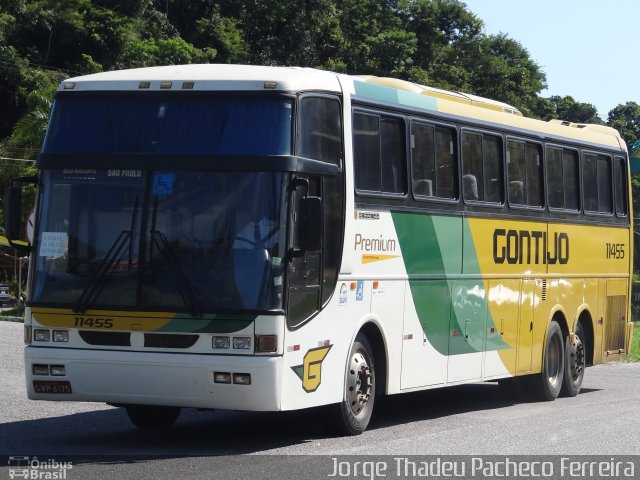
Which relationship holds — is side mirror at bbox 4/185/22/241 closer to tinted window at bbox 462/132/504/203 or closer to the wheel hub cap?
the wheel hub cap

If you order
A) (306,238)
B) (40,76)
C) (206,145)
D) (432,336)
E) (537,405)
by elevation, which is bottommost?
(537,405)

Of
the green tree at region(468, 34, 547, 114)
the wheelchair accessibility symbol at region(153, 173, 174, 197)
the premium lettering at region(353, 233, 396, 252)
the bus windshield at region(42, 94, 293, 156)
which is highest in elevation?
the green tree at region(468, 34, 547, 114)

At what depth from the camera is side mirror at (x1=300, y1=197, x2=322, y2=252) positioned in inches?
409

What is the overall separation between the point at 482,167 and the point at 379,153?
270 centimetres

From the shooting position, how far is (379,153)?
1246 cm

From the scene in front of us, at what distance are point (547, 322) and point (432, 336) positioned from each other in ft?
12.0

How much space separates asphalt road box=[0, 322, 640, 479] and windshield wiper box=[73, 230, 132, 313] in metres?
1.26

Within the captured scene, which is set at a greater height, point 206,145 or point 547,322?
point 206,145

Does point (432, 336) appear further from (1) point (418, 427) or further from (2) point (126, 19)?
(2) point (126, 19)

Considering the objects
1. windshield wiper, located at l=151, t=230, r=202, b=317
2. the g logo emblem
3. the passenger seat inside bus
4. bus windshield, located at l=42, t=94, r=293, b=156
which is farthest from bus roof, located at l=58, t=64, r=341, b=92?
the passenger seat inside bus

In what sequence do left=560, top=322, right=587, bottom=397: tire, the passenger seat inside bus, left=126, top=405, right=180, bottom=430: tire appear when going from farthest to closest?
1. left=560, top=322, right=587, bottom=397: tire
2. the passenger seat inside bus
3. left=126, top=405, right=180, bottom=430: tire

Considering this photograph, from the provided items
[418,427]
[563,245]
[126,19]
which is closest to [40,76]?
[126,19]

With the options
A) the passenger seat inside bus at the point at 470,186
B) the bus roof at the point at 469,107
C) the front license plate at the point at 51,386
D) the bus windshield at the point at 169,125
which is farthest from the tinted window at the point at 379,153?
the front license plate at the point at 51,386

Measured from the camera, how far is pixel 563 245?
56.0 feet
